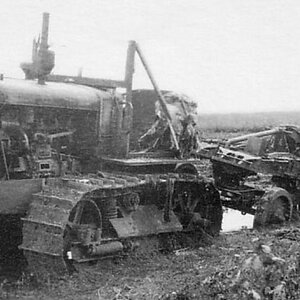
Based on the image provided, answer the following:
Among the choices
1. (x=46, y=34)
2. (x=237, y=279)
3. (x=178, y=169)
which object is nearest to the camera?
(x=237, y=279)

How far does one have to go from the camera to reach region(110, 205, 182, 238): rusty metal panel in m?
9.78

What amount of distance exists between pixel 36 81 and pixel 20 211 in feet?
7.19

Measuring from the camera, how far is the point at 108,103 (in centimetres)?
1085

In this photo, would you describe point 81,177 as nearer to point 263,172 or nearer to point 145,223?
point 145,223

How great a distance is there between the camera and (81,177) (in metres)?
9.62

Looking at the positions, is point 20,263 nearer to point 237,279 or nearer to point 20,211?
point 20,211

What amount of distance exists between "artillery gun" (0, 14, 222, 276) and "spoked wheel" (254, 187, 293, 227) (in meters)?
1.45

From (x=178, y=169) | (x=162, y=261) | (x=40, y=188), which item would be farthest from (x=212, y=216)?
(x=40, y=188)

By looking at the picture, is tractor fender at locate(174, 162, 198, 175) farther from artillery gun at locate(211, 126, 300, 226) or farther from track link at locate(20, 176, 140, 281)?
track link at locate(20, 176, 140, 281)

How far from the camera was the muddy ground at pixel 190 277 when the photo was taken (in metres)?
6.32

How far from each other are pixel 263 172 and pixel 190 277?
5.47 metres

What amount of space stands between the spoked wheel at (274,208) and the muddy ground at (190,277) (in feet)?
3.35

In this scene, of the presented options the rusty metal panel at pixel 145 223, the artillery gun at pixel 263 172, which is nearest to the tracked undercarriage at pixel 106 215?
the rusty metal panel at pixel 145 223

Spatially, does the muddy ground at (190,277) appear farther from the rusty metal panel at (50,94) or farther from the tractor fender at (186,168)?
the rusty metal panel at (50,94)
